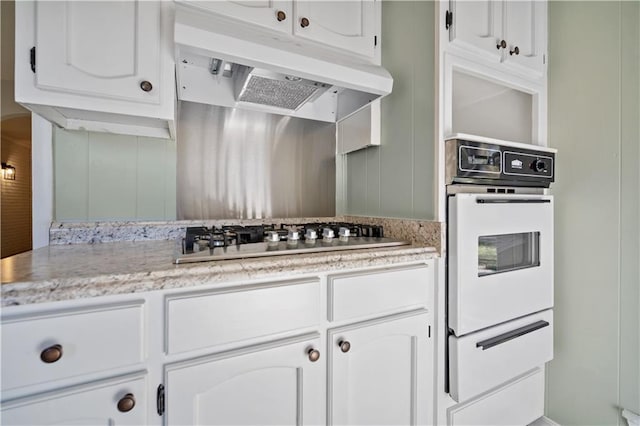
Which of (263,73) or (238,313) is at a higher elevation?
(263,73)

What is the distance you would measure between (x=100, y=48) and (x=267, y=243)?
0.80 metres

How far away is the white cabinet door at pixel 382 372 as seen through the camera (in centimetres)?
90

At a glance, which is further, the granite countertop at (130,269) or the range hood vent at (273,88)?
the range hood vent at (273,88)

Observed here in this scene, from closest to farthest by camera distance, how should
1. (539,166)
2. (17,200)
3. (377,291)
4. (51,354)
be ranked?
(51,354) → (377,291) → (539,166) → (17,200)

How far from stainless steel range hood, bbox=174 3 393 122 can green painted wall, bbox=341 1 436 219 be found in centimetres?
12

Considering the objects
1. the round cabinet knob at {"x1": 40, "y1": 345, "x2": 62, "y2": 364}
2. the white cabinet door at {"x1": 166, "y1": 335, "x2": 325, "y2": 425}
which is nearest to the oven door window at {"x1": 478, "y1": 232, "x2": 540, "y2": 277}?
the white cabinet door at {"x1": 166, "y1": 335, "x2": 325, "y2": 425}

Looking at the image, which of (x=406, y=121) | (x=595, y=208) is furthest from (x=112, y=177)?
(x=595, y=208)

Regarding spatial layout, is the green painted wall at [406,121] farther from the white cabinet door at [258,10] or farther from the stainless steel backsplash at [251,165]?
the white cabinet door at [258,10]

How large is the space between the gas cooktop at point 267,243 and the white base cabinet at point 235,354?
9 cm

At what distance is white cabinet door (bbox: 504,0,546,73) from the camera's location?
50.9 inches

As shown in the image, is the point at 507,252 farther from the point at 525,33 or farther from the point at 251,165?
the point at 251,165

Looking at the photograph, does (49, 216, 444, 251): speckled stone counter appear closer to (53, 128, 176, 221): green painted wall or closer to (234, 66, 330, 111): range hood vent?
(53, 128, 176, 221): green painted wall

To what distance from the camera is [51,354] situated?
22.6 inches

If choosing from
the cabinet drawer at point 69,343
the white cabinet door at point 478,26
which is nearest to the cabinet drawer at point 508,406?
the cabinet drawer at point 69,343
